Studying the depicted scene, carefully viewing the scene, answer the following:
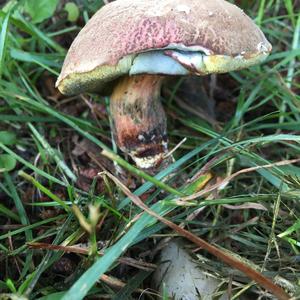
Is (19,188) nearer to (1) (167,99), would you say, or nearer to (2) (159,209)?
(2) (159,209)

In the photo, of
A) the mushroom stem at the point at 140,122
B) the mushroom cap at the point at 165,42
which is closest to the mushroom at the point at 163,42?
the mushroom cap at the point at 165,42

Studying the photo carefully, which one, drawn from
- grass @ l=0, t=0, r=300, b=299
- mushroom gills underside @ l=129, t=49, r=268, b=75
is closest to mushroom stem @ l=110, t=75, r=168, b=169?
grass @ l=0, t=0, r=300, b=299

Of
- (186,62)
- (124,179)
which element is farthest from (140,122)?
(186,62)

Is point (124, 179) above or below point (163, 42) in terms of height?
below

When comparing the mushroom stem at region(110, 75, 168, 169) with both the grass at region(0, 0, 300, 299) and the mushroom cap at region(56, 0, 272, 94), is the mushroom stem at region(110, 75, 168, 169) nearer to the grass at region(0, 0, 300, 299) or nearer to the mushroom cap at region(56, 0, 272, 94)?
the grass at region(0, 0, 300, 299)

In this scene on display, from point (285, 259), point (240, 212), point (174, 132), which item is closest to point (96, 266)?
point (285, 259)

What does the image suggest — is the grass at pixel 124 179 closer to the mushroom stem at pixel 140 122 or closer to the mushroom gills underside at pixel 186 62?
the mushroom stem at pixel 140 122

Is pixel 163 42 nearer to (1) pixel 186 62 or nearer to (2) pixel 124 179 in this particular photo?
(1) pixel 186 62
